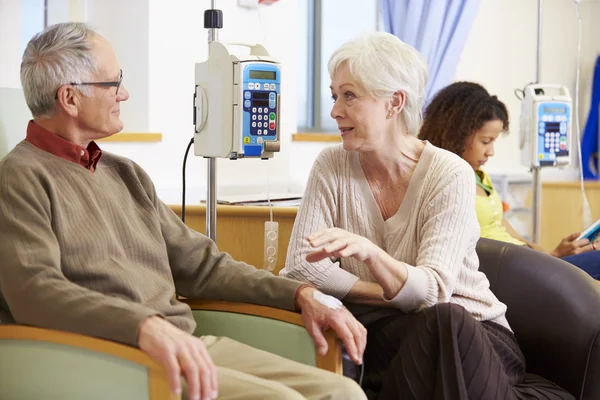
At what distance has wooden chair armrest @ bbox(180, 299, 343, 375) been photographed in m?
1.85

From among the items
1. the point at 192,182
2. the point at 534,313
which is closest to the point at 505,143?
the point at 192,182

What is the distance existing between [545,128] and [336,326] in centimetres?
257

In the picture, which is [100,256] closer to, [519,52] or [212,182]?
[212,182]

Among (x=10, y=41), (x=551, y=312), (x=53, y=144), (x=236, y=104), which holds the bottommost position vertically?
(x=551, y=312)

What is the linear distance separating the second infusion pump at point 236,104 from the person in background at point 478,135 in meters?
0.91

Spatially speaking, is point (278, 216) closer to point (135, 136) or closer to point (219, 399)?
point (135, 136)

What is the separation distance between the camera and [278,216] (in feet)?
9.74

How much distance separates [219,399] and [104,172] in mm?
572

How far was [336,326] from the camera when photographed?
71.4 inches

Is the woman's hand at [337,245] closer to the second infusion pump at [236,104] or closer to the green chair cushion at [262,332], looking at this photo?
the green chair cushion at [262,332]

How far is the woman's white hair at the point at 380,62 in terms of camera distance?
84.0 inches

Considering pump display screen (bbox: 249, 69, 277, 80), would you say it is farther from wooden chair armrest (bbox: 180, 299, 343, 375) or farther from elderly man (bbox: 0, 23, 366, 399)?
wooden chair armrest (bbox: 180, 299, 343, 375)

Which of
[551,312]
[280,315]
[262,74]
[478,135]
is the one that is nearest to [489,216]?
[478,135]

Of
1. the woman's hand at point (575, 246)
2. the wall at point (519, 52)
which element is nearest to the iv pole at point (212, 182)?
the woman's hand at point (575, 246)
